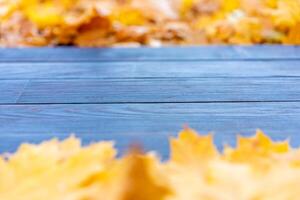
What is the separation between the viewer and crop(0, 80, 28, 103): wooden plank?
1.02 meters

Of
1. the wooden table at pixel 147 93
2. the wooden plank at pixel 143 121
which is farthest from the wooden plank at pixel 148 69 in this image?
the wooden plank at pixel 143 121

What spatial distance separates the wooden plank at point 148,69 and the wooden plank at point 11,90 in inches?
1.3

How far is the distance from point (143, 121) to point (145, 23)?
0.84m

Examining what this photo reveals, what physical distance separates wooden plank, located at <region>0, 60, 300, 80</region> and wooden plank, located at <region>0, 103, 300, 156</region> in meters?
0.20

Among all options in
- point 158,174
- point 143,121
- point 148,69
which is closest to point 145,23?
point 148,69

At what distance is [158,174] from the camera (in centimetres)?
55

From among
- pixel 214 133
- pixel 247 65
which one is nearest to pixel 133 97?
pixel 214 133

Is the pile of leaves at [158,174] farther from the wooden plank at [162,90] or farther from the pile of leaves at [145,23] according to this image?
the pile of leaves at [145,23]

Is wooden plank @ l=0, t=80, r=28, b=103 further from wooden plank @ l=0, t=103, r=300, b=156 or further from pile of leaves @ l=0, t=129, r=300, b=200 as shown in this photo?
pile of leaves @ l=0, t=129, r=300, b=200

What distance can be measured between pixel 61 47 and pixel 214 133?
0.73 meters

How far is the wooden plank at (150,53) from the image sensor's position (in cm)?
129

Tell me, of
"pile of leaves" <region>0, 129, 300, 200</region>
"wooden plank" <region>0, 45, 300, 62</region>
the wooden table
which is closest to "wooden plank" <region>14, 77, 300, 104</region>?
the wooden table

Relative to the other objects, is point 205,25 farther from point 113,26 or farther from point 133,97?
point 133,97

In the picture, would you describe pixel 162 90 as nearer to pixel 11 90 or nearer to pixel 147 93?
pixel 147 93
